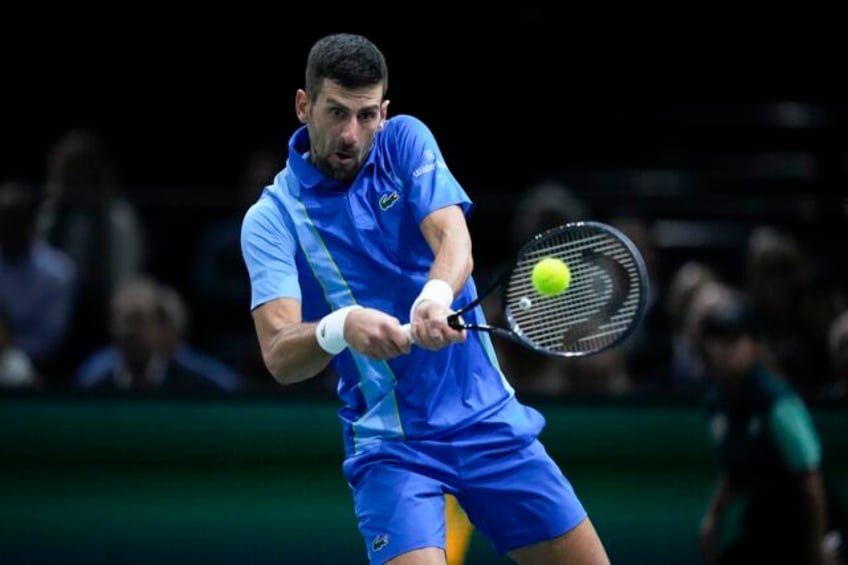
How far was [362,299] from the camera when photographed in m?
4.85

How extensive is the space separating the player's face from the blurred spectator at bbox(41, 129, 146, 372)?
12.8 feet

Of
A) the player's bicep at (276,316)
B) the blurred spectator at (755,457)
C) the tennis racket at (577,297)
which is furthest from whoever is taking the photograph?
the blurred spectator at (755,457)

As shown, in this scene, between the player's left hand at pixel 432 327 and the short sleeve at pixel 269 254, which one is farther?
the short sleeve at pixel 269 254

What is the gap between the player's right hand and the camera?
438cm

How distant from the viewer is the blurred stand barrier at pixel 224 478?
859 cm

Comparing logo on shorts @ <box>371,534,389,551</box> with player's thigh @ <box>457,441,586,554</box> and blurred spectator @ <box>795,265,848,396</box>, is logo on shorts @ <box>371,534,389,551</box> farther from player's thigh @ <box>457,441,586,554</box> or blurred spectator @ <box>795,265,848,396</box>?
blurred spectator @ <box>795,265,848,396</box>

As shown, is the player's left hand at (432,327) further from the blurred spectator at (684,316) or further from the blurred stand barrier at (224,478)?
the blurred spectator at (684,316)

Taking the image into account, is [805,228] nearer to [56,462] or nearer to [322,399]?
[322,399]

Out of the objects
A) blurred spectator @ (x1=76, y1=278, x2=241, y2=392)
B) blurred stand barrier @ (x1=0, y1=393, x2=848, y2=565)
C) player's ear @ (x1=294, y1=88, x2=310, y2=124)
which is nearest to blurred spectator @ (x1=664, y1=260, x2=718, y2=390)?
blurred stand barrier @ (x1=0, y1=393, x2=848, y2=565)

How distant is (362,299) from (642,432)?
413 centimetres

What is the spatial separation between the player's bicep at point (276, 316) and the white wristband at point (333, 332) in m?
0.16

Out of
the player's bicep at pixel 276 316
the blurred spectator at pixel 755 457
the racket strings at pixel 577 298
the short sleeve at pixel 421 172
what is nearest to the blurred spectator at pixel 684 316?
the blurred spectator at pixel 755 457

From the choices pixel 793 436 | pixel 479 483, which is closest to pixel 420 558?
pixel 479 483

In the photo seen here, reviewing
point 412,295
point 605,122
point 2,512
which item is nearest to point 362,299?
point 412,295
